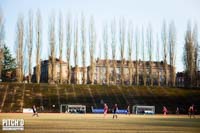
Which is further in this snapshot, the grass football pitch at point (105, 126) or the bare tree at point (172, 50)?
the bare tree at point (172, 50)

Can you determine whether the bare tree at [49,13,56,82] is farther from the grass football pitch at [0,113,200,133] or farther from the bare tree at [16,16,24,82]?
the grass football pitch at [0,113,200,133]

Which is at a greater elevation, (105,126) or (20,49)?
(20,49)

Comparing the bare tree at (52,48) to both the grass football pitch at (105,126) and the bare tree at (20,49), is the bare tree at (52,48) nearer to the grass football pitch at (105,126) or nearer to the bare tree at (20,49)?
the bare tree at (20,49)

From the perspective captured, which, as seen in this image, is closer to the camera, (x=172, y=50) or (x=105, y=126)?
A: (x=105, y=126)

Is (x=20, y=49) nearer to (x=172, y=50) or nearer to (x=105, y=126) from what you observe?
(x=172, y=50)

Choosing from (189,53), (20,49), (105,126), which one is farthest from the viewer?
(20,49)

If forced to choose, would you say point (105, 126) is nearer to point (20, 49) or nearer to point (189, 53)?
point (189, 53)

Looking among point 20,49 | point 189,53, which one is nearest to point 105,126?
point 189,53

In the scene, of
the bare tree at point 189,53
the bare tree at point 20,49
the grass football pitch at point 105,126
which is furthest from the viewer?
the bare tree at point 20,49

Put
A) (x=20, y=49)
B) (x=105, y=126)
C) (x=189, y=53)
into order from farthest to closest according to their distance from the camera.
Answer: (x=20, y=49)
(x=189, y=53)
(x=105, y=126)

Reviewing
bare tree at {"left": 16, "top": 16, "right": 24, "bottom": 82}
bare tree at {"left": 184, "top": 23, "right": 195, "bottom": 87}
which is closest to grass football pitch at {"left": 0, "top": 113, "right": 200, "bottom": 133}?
bare tree at {"left": 184, "top": 23, "right": 195, "bottom": 87}

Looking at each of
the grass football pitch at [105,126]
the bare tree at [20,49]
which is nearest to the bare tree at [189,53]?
the grass football pitch at [105,126]

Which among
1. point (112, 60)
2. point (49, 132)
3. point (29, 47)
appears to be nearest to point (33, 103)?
point (29, 47)

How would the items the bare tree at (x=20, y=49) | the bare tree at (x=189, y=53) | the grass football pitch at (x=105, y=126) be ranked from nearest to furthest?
the grass football pitch at (x=105, y=126)
the bare tree at (x=189, y=53)
the bare tree at (x=20, y=49)
